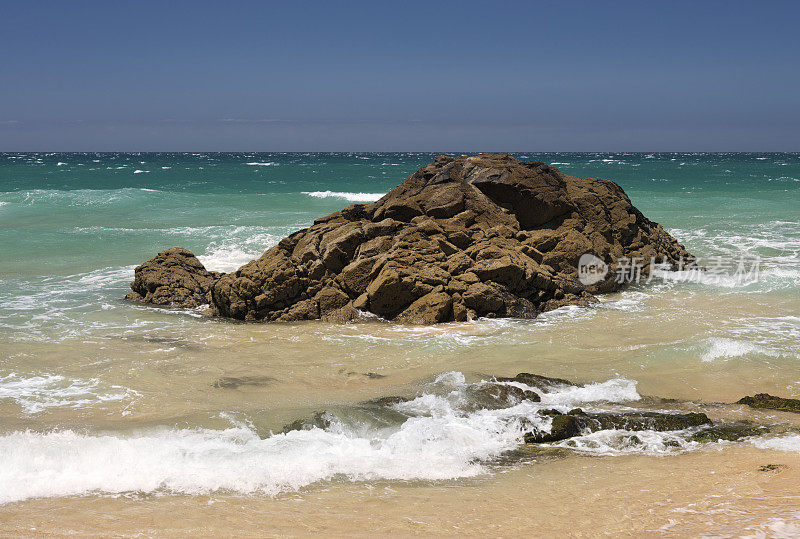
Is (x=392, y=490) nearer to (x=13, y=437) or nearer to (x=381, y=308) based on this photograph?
(x=13, y=437)

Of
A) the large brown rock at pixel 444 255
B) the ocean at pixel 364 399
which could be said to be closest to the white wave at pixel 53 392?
the ocean at pixel 364 399

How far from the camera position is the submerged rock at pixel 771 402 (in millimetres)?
6281

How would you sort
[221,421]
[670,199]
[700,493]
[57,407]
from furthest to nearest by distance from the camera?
[670,199] < [57,407] < [221,421] < [700,493]

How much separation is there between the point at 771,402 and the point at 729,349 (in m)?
1.95

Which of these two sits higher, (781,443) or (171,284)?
(171,284)

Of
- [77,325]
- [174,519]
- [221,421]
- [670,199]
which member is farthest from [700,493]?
[670,199]

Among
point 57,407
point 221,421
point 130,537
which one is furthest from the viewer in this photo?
point 57,407

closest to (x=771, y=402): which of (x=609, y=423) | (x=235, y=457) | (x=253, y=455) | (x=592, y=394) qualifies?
(x=592, y=394)

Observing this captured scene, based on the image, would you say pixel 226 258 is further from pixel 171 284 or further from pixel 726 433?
pixel 726 433

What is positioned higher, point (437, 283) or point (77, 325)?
point (437, 283)

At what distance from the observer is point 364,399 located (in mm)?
6797

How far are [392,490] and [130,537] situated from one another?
1.77m

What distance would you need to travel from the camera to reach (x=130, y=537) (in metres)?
3.92

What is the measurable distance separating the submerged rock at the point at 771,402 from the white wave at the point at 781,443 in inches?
32.0
